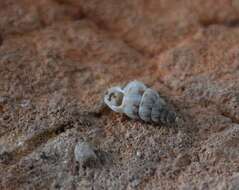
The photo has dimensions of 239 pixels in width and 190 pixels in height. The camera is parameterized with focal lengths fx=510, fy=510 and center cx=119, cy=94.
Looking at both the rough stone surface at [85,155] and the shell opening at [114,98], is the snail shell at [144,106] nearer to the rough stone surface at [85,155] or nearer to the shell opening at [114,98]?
the shell opening at [114,98]

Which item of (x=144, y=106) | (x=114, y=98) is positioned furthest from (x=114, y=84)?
(x=144, y=106)

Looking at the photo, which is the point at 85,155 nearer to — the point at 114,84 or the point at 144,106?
the point at 144,106

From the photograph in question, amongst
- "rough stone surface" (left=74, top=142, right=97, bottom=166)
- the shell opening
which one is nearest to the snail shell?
the shell opening

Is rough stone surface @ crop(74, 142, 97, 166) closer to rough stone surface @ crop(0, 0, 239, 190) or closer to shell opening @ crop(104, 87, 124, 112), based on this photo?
rough stone surface @ crop(0, 0, 239, 190)

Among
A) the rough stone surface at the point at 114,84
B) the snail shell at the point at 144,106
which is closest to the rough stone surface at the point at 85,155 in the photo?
the rough stone surface at the point at 114,84

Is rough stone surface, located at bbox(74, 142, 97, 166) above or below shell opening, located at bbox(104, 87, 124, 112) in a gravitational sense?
below
